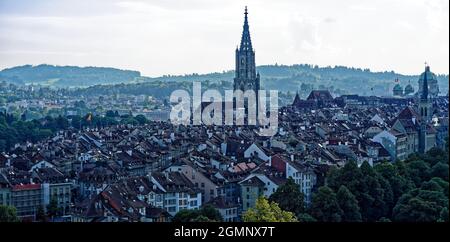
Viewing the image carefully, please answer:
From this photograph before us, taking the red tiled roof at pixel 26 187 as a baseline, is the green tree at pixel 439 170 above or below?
above

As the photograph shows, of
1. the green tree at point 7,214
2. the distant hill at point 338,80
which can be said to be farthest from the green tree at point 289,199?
the distant hill at point 338,80

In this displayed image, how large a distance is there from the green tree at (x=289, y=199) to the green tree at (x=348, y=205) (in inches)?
25.1

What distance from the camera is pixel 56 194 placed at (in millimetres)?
19547

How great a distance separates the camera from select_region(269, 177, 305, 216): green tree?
54.1 feet

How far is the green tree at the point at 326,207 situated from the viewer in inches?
623

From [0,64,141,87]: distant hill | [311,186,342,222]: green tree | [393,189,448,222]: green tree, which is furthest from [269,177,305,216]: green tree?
[0,64,141,87]: distant hill

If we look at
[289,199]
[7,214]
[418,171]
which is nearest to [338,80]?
[418,171]

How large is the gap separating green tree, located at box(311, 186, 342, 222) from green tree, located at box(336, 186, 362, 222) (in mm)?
207

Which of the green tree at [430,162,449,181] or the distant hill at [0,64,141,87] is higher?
the distant hill at [0,64,141,87]

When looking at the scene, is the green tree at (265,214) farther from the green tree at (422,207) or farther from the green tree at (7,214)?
the green tree at (7,214)

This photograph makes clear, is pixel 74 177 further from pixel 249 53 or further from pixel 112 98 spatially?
pixel 112 98

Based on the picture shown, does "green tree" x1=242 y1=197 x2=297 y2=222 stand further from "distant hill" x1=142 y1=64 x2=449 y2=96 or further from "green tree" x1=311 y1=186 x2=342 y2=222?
"distant hill" x1=142 y1=64 x2=449 y2=96
